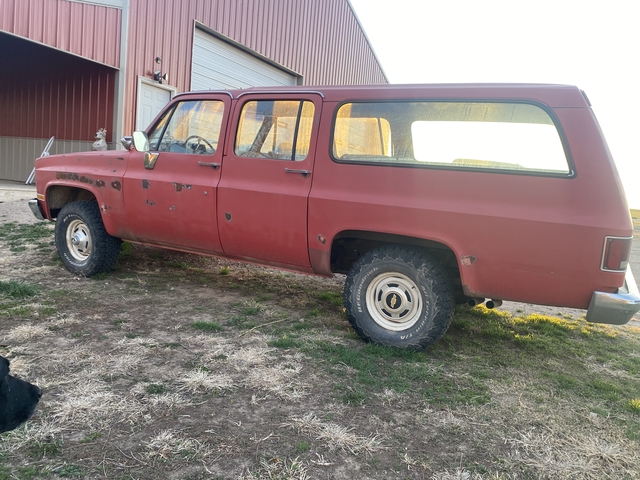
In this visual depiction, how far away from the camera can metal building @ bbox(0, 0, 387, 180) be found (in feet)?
30.7

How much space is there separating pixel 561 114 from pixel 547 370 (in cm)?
174

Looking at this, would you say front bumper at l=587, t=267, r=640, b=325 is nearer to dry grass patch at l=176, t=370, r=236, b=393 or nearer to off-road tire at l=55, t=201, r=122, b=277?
dry grass patch at l=176, t=370, r=236, b=393

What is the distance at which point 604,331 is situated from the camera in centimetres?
444

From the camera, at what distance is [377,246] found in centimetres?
401

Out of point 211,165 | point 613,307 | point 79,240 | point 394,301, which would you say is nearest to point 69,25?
point 79,240

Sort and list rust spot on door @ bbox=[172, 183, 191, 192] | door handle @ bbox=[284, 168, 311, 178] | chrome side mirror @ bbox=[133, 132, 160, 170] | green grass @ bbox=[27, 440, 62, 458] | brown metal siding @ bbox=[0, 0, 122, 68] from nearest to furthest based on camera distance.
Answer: green grass @ bbox=[27, 440, 62, 458] → door handle @ bbox=[284, 168, 311, 178] → rust spot on door @ bbox=[172, 183, 191, 192] → chrome side mirror @ bbox=[133, 132, 160, 170] → brown metal siding @ bbox=[0, 0, 122, 68]

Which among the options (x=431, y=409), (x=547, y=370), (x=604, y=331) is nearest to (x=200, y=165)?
(x=431, y=409)

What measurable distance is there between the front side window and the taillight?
10.2 ft

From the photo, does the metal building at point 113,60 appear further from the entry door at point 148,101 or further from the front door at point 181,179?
the front door at point 181,179

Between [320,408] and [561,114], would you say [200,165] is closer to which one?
[320,408]

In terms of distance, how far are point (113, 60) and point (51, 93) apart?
8.85 ft

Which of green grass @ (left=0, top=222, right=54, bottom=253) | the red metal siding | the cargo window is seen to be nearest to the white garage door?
the red metal siding

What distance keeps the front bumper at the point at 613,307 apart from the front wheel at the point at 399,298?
2.88 feet

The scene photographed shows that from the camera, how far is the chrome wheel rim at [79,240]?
5035 mm
